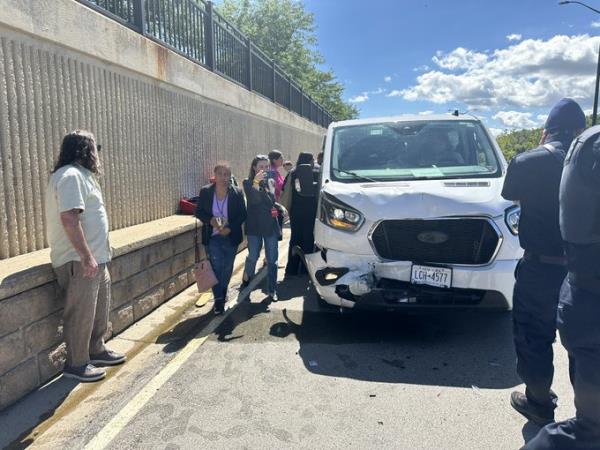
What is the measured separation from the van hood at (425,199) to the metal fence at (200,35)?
3.44 m

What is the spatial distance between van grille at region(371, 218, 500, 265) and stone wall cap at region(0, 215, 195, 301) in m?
2.44

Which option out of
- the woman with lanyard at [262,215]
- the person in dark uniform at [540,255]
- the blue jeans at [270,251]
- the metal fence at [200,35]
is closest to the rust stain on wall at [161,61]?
the metal fence at [200,35]

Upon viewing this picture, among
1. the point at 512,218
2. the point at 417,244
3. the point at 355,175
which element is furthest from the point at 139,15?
the point at 512,218

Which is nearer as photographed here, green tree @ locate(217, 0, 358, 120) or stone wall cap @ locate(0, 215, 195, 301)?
stone wall cap @ locate(0, 215, 195, 301)

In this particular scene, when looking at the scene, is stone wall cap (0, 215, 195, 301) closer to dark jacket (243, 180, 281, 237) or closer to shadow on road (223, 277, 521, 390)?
dark jacket (243, 180, 281, 237)

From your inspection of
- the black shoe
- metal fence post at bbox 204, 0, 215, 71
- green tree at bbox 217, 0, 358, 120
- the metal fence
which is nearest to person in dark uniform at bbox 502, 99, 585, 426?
the black shoe

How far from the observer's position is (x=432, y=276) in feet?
12.8

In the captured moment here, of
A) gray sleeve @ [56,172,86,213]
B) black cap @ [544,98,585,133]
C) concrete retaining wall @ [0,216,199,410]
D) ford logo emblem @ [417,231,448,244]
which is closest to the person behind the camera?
black cap @ [544,98,585,133]

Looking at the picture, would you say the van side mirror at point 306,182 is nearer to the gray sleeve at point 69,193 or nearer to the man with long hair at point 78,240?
the man with long hair at point 78,240

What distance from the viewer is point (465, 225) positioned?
3.92m

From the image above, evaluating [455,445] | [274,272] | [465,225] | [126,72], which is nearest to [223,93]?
[126,72]

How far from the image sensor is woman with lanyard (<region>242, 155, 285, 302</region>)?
563 cm

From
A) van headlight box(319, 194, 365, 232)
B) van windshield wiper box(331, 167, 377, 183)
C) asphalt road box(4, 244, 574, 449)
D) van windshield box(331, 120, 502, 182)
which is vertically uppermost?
van windshield box(331, 120, 502, 182)

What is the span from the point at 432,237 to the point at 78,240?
2.74 meters
